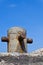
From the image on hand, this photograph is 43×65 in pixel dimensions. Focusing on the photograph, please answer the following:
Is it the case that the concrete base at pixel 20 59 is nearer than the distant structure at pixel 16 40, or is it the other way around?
the concrete base at pixel 20 59

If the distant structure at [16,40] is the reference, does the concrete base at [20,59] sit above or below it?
below

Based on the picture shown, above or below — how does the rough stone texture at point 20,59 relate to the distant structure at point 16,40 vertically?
below

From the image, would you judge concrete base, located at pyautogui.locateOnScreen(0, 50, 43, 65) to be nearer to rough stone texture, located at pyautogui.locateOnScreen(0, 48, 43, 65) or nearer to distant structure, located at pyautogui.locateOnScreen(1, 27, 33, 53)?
rough stone texture, located at pyautogui.locateOnScreen(0, 48, 43, 65)

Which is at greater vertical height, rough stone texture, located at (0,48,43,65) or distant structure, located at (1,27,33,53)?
distant structure, located at (1,27,33,53)

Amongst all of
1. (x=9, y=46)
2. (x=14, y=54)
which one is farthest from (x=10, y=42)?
(x=14, y=54)

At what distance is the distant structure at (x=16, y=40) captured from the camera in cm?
694

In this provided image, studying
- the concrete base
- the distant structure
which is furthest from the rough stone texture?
the distant structure

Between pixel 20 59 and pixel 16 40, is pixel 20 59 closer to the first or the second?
pixel 20 59

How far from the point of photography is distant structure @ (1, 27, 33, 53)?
273 inches

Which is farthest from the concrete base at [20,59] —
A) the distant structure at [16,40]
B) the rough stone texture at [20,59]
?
the distant structure at [16,40]

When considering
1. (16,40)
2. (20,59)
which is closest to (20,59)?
(20,59)

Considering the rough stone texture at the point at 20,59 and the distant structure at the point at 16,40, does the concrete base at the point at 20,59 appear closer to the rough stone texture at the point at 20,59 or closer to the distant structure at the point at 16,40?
the rough stone texture at the point at 20,59

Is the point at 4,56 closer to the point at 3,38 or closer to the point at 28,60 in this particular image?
the point at 28,60

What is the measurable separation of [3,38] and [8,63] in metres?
2.62
